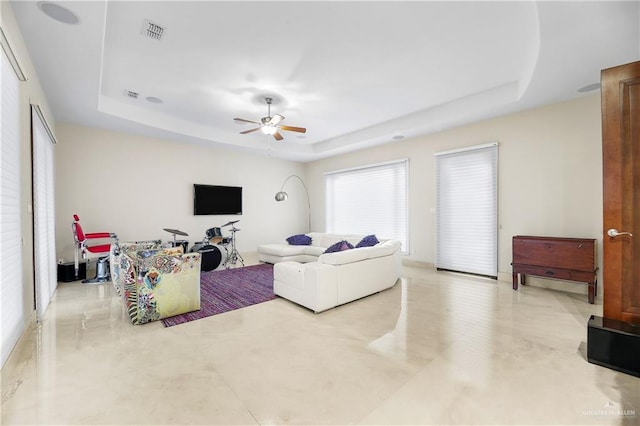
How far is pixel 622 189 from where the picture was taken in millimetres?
2287

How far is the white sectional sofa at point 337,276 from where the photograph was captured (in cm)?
333

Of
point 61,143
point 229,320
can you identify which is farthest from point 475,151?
point 61,143

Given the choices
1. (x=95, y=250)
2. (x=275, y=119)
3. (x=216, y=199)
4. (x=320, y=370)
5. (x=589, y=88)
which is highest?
(x=589, y=88)

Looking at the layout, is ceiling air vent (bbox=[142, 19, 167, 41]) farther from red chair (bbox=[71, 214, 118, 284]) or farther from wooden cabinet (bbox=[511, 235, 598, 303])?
wooden cabinet (bbox=[511, 235, 598, 303])

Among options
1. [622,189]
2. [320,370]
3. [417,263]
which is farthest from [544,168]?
[320,370]

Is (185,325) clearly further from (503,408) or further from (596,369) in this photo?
(596,369)

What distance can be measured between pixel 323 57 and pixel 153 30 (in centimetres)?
179

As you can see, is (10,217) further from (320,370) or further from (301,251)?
(301,251)

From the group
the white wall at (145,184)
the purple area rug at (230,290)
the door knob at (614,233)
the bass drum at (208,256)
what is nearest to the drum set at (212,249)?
the bass drum at (208,256)

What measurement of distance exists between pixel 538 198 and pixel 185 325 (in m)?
5.28

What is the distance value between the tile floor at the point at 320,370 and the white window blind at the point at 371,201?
10.5 feet

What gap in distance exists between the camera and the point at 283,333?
279cm

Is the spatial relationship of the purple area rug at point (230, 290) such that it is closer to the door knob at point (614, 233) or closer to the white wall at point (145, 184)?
the white wall at point (145, 184)

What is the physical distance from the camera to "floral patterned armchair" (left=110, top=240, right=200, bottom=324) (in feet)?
9.88
